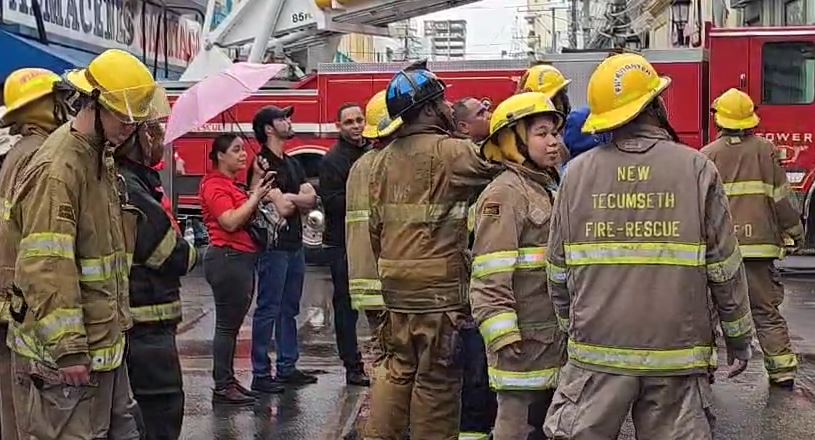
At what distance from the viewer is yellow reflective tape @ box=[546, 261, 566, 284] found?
3896 millimetres

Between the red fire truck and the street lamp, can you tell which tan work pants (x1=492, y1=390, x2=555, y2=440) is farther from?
the street lamp

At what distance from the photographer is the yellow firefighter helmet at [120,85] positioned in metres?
3.88

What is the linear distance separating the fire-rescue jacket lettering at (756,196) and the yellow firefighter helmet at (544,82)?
1.95m

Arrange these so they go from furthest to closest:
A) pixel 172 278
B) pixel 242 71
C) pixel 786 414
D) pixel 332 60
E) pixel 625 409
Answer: pixel 332 60 → pixel 242 71 → pixel 786 414 → pixel 172 278 → pixel 625 409

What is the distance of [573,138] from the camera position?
4.95m

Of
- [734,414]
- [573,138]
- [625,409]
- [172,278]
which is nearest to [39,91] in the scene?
[172,278]

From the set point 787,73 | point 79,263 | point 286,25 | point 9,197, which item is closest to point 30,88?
point 9,197

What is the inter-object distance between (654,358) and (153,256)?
6.74 feet

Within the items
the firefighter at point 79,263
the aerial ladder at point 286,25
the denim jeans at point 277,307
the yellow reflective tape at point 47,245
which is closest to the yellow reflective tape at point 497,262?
the firefighter at point 79,263

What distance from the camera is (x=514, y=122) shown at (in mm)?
4535

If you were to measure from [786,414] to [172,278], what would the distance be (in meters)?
3.95

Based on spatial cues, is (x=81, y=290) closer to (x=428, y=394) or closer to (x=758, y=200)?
(x=428, y=394)

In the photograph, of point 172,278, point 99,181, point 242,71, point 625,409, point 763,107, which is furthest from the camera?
point 763,107

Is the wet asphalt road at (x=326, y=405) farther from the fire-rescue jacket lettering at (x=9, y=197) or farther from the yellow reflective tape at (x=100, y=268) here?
the yellow reflective tape at (x=100, y=268)
